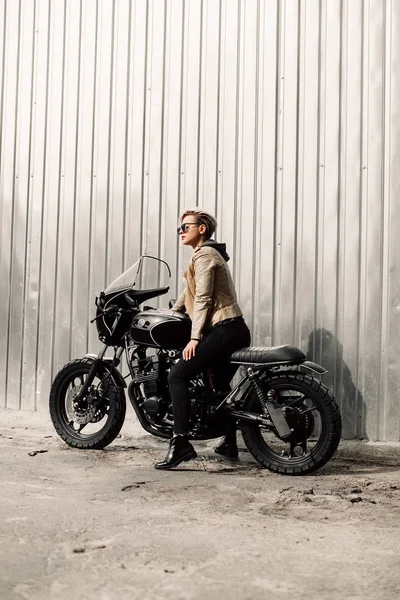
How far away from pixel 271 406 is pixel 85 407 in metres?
1.72

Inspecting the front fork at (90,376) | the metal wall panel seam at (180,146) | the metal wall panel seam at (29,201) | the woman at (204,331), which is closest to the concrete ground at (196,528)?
the woman at (204,331)

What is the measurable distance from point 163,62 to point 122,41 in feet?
1.72

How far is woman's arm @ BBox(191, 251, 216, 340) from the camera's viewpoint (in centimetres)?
605

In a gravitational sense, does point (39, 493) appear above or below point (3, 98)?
below

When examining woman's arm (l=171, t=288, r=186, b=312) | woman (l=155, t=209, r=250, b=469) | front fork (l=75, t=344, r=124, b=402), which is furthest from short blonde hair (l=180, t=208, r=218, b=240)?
front fork (l=75, t=344, r=124, b=402)

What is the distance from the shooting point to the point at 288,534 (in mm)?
4234

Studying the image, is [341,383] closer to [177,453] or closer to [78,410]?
[177,453]

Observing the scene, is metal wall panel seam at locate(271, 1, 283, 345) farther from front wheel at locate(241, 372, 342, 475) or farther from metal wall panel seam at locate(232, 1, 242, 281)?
front wheel at locate(241, 372, 342, 475)

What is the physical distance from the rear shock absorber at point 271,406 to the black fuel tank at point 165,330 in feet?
2.05

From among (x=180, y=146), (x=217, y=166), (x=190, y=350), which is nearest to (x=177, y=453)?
(x=190, y=350)

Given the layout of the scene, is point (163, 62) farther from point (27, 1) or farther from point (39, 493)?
point (39, 493)

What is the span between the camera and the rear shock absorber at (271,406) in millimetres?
5824

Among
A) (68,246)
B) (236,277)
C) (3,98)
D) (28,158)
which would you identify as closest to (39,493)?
(236,277)

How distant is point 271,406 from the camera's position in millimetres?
5895
